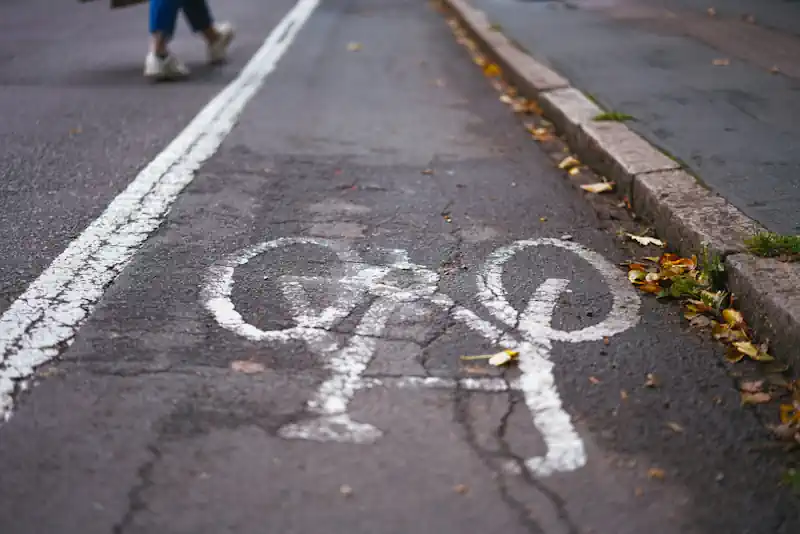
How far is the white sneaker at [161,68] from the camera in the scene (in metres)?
7.43

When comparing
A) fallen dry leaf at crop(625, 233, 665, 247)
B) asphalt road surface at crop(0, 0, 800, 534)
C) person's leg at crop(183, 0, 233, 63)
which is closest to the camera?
asphalt road surface at crop(0, 0, 800, 534)

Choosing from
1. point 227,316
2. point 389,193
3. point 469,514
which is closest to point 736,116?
point 389,193

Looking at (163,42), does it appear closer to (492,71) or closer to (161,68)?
(161,68)

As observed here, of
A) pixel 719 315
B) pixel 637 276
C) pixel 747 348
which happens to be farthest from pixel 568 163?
pixel 747 348

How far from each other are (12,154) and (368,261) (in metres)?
2.69

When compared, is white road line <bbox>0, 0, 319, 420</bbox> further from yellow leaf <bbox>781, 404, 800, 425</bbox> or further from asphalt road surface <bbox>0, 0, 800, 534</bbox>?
yellow leaf <bbox>781, 404, 800, 425</bbox>

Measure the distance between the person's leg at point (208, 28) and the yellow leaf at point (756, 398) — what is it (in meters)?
6.83

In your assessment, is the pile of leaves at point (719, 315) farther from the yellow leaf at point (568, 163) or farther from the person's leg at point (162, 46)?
the person's leg at point (162, 46)

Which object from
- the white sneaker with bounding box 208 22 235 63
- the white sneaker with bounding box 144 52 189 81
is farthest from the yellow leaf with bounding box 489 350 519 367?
the white sneaker with bounding box 208 22 235 63

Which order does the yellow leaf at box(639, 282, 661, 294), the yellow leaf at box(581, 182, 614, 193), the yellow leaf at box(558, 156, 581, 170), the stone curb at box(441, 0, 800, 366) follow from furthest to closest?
the yellow leaf at box(558, 156, 581, 170) → the yellow leaf at box(581, 182, 614, 193) → the yellow leaf at box(639, 282, 661, 294) → the stone curb at box(441, 0, 800, 366)

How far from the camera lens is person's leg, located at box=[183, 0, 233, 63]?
818cm

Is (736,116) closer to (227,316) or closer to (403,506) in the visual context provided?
(227,316)

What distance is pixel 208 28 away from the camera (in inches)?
327

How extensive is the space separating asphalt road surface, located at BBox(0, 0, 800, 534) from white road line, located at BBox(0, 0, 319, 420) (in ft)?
0.04
